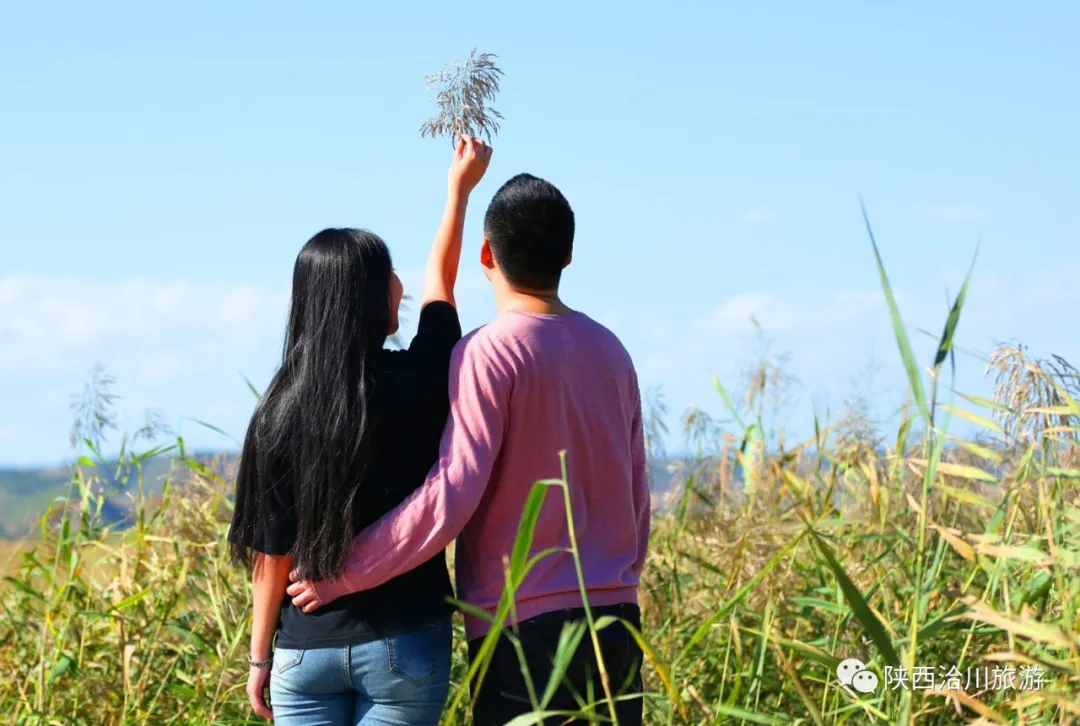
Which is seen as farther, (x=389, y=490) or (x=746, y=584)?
(x=746, y=584)

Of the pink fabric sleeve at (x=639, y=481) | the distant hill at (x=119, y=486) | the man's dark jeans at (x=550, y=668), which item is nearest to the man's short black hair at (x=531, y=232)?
the pink fabric sleeve at (x=639, y=481)

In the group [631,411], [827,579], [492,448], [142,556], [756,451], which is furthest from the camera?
→ [142,556]

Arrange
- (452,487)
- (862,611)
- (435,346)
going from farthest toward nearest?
(435,346) < (452,487) < (862,611)

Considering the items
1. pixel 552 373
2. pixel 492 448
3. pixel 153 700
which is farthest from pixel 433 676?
pixel 153 700

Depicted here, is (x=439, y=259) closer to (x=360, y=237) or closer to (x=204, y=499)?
(x=360, y=237)

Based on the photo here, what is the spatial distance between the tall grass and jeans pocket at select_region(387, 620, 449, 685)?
0.39ft

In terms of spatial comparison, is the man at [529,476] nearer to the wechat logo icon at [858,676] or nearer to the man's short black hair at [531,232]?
the man's short black hair at [531,232]

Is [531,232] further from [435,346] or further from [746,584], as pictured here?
[746,584]

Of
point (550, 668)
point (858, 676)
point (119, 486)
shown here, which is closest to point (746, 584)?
point (858, 676)

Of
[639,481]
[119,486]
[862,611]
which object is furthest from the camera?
[119,486]

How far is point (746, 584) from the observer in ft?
9.70

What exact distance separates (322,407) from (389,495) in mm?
231

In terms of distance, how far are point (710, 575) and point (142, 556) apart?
73.4 inches

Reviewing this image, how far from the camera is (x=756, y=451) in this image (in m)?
3.67
